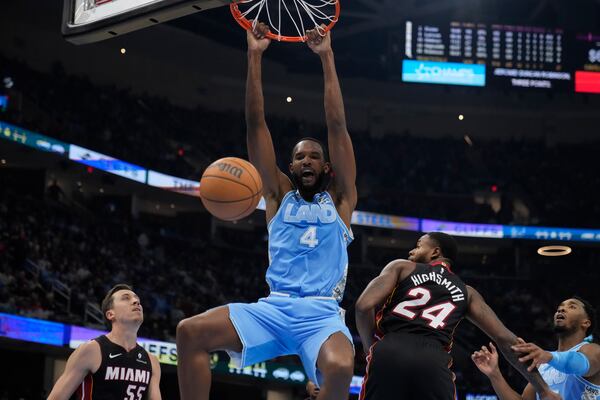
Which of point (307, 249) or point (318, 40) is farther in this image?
point (318, 40)

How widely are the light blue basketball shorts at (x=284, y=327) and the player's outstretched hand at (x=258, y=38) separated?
5.26ft

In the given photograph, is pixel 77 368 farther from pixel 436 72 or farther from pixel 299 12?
pixel 436 72

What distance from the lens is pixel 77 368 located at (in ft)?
19.2

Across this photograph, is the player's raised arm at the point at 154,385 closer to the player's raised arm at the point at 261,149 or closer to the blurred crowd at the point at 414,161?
the player's raised arm at the point at 261,149

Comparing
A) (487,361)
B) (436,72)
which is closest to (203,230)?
(436,72)

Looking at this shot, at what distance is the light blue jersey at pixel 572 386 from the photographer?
6.12 metres

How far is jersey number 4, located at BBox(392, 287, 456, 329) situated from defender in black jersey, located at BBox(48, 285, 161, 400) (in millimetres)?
2116

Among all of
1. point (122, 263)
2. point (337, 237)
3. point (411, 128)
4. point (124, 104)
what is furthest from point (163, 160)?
point (337, 237)

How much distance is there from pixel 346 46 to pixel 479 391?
1201 cm

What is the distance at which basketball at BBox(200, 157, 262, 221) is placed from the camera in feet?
22.0

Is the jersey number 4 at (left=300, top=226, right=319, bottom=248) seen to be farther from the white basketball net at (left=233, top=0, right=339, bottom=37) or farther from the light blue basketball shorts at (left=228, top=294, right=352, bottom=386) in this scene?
the white basketball net at (left=233, top=0, right=339, bottom=37)

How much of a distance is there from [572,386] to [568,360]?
593 millimetres

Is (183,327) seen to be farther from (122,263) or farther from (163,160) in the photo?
(163,160)

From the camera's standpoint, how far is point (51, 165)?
21969 mm
